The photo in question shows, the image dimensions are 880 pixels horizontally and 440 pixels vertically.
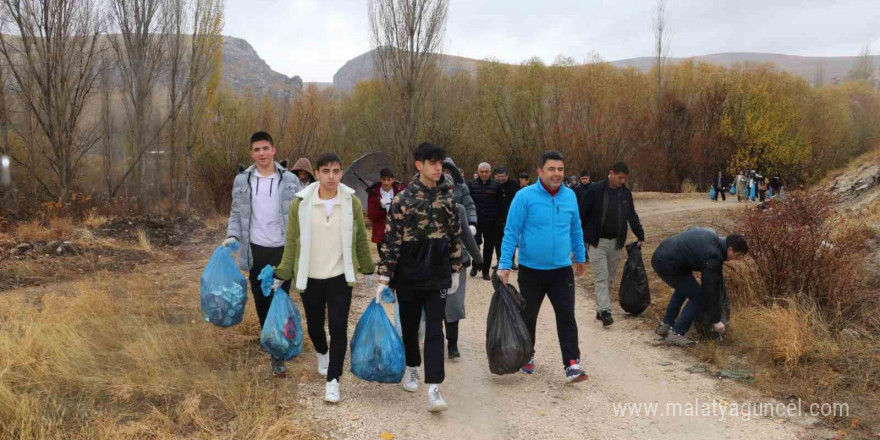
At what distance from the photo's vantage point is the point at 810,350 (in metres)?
4.64

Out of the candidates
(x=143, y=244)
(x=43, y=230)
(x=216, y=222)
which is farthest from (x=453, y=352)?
(x=216, y=222)

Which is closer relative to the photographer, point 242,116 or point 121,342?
point 121,342

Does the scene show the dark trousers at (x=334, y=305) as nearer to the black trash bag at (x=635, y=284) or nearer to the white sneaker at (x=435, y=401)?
the white sneaker at (x=435, y=401)

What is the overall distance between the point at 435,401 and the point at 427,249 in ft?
3.56

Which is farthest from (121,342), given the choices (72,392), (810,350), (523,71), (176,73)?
(523,71)

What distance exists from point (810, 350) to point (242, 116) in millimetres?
18666

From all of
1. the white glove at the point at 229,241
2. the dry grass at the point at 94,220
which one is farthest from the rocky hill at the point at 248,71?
the white glove at the point at 229,241

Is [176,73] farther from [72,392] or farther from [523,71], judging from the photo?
[523,71]

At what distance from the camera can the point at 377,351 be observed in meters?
3.82

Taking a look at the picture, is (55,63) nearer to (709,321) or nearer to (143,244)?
(143,244)

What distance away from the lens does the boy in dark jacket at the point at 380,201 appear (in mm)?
7246

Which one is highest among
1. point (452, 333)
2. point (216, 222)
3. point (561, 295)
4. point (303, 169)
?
point (303, 169)

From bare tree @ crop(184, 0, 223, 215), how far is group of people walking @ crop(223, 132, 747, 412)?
14925 mm

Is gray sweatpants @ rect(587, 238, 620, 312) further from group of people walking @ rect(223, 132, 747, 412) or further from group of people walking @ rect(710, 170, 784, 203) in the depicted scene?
group of people walking @ rect(710, 170, 784, 203)
